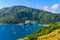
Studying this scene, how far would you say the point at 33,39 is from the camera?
5909 centimetres

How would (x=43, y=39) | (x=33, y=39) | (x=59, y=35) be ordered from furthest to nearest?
(x=33, y=39) → (x=43, y=39) → (x=59, y=35)

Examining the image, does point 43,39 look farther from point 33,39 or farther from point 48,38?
point 33,39

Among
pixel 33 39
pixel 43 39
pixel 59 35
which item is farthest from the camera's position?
pixel 33 39

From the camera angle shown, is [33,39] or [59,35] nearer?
[59,35]

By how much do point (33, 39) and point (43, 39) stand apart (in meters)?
9.13

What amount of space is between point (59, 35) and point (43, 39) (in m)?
4.86

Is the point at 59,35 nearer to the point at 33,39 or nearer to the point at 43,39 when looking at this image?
the point at 43,39

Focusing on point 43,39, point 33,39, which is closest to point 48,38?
point 43,39

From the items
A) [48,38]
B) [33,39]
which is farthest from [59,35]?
[33,39]

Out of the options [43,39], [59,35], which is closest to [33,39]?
[43,39]

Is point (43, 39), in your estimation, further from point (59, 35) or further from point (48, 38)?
point (59, 35)

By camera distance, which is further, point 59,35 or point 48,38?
point 48,38

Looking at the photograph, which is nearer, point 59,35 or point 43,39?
point 59,35

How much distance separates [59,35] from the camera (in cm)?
4697
